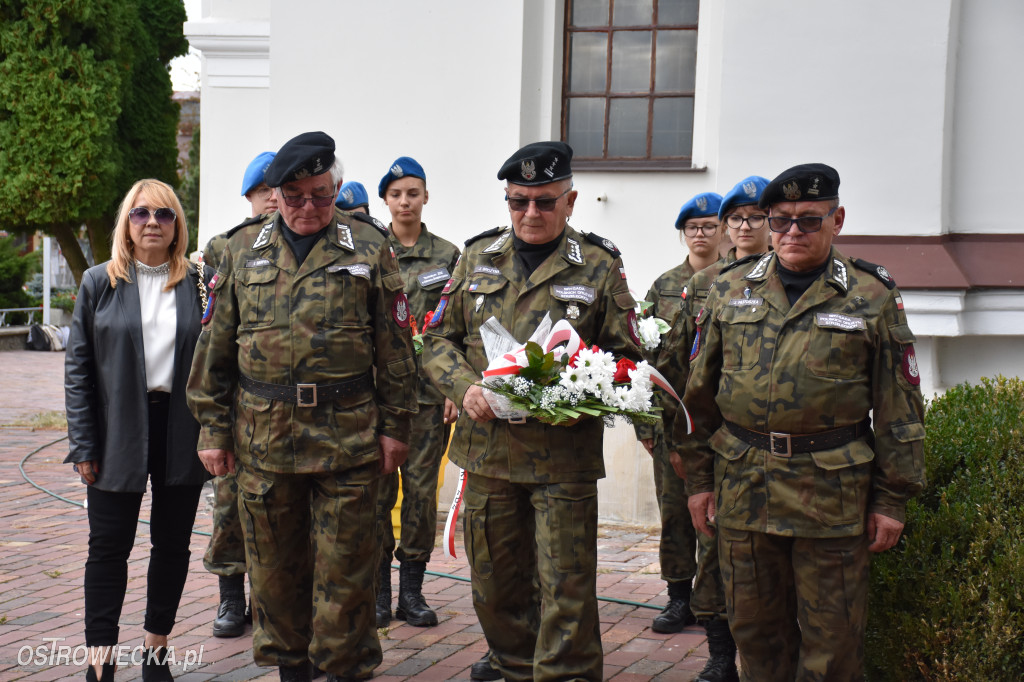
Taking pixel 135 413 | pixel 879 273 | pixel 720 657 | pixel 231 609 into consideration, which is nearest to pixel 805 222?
pixel 879 273

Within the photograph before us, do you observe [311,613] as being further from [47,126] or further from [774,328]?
[47,126]

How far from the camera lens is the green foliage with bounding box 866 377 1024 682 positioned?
3.92 meters

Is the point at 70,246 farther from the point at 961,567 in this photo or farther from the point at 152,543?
the point at 961,567

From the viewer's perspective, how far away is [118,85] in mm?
22453

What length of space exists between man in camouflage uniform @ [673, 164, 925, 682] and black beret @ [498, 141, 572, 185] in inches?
34.1

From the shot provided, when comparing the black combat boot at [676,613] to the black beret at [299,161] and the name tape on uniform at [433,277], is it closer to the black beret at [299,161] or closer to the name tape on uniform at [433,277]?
the name tape on uniform at [433,277]

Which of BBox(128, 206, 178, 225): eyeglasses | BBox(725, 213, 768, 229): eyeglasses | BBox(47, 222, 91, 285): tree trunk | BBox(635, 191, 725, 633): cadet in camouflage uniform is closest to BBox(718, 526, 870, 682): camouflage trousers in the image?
BBox(635, 191, 725, 633): cadet in camouflage uniform

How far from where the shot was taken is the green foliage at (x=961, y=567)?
392 cm

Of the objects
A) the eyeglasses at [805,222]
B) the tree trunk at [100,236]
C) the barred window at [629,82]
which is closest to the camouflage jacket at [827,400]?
the eyeglasses at [805,222]

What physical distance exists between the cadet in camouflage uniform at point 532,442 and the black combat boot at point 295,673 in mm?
777

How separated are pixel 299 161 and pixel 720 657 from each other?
292 centimetres

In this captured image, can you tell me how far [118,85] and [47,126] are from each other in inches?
68.4

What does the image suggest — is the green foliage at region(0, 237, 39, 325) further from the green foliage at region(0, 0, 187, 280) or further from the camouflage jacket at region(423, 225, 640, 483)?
the camouflage jacket at region(423, 225, 640, 483)

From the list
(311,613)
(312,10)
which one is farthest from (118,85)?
(311,613)
